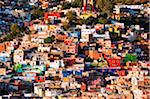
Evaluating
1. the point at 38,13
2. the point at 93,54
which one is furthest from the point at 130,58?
the point at 38,13

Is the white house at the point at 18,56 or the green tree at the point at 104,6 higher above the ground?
the green tree at the point at 104,6

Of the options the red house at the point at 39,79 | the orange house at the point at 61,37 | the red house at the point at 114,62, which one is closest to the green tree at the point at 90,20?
the orange house at the point at 61,37

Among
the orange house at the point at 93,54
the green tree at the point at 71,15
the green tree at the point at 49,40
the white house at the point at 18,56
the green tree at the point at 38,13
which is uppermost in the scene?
the green tree at the point at 71,15

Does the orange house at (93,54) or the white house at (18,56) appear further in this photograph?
the orange house at (93,54)

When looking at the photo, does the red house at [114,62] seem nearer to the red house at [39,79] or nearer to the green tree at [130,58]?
the green tree at [130,58]

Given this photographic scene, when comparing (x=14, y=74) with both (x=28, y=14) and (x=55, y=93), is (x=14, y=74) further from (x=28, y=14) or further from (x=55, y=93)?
(x=28, y=14)

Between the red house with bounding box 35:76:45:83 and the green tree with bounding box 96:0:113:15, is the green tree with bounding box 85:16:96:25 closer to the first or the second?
the green tree with bounding box 96:0:113:15

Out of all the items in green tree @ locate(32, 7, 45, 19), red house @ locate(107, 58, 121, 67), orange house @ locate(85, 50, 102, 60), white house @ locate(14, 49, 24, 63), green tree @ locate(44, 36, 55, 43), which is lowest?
red house @ locate(107, 58, 121, 67)

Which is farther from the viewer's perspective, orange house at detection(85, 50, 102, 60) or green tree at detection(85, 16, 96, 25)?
green tree at detection(85, 16, 96, 25)

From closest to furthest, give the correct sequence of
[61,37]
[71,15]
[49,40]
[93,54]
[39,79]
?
[39,79] < [93,54] < [49,40] < [61,37] < [71,15]

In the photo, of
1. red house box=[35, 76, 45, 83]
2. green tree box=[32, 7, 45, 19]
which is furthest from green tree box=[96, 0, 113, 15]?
red house box=[35, 76, 45, 83]

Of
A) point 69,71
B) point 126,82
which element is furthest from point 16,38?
point 126,82

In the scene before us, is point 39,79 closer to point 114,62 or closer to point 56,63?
point 56,63
